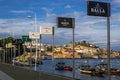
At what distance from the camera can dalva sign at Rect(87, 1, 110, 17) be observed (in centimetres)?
2195

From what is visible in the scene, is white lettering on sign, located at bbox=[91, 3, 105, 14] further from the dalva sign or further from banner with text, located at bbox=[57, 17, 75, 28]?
banner with text, located at bbox=[57, 17, 75, 28]

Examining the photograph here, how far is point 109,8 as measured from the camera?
22.4 m

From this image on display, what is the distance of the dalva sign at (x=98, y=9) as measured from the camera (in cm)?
2195

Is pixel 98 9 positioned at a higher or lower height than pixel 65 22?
higher

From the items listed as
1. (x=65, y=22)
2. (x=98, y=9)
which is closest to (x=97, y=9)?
(x=98, y=9)

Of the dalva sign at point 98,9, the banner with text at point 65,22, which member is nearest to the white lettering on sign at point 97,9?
the dalva sign at point 98,9

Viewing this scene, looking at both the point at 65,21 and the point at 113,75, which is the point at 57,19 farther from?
the point at 113,75

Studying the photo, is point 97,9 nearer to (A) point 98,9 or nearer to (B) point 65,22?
(A) point 98,9

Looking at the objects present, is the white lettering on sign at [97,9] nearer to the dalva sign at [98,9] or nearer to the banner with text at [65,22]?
the dalva sign at [98,9]

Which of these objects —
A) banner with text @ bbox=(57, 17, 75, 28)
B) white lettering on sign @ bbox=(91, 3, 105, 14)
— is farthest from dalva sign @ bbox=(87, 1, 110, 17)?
banner with text @ bbox=(57, 17, 75, 28)

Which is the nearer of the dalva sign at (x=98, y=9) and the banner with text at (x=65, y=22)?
the dalva sign at (x=98, y=9)

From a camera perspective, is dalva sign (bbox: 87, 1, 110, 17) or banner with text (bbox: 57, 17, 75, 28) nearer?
dalva sign (bbox: 87, 1, 110, 17)

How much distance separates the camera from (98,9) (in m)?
22.0

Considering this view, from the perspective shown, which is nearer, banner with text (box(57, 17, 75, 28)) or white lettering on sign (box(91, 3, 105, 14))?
white lettering on sign (box(91, 3, 105, 14))
